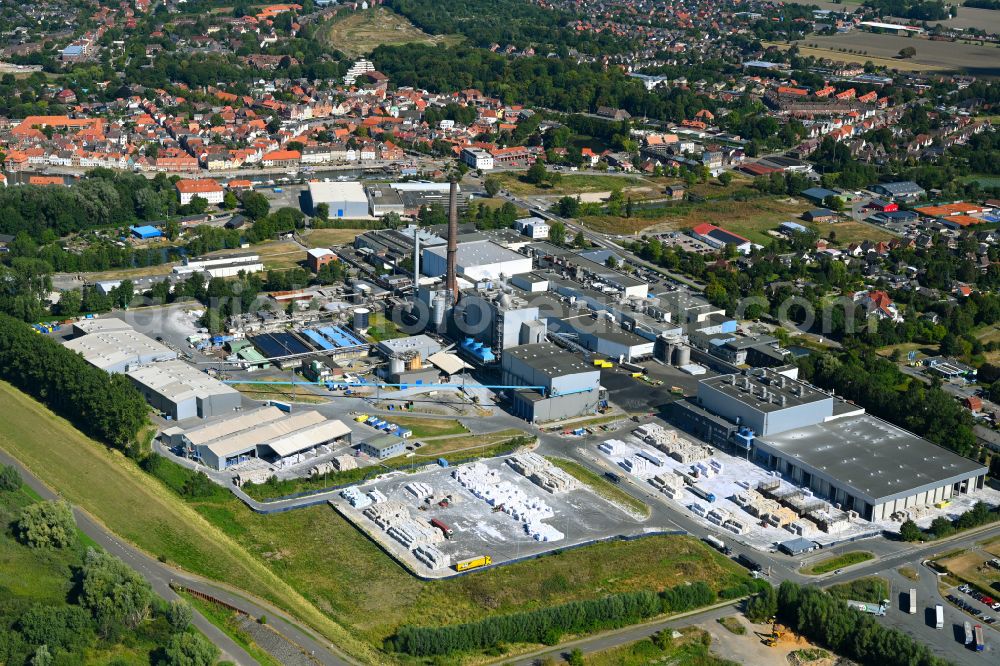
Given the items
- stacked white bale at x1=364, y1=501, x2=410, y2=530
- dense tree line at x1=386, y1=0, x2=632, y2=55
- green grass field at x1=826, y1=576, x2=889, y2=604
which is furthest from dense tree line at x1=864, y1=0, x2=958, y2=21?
stacked white bale at x1=364, y1=501, x2=410, y2=530

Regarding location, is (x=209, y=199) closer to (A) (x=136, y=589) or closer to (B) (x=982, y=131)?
(A) (x=136, y=589)

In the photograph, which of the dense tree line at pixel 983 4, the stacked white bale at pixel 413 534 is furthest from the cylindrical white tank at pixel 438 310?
the dense tree line at pixel 983 4

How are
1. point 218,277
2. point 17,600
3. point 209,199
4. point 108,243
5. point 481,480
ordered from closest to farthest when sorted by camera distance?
point 17,600
point 481,480
point 218,277
point 108,243
point 209,199

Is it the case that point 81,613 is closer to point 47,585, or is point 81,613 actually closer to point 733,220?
point 47,585

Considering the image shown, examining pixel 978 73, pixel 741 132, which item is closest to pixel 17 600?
pixel 741 132

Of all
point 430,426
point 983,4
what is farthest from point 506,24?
point 430,426

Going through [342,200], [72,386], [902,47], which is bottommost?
[72,386]

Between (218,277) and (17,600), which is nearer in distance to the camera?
(17,600)
